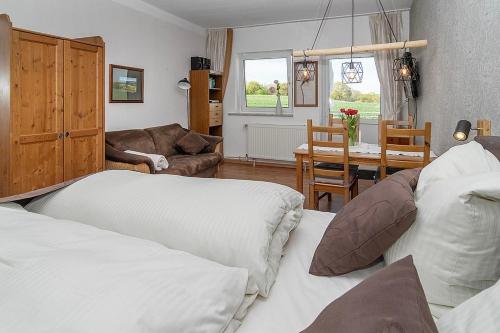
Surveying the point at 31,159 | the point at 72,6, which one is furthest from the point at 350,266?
the point at 72,6

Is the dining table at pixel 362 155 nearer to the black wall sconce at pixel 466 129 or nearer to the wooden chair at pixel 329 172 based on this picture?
the wooden chair at pixel 329 172

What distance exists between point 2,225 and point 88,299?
0.58 meters

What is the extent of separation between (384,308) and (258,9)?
5733 millimetres

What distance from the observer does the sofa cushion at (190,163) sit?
4.54 metres

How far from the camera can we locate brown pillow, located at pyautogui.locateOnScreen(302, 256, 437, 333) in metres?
0.59

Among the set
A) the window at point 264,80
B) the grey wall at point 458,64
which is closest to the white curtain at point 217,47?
the window at point 264,80

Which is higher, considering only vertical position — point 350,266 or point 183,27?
point 183,27

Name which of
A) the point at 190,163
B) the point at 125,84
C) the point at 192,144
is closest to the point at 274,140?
the point at 192,144

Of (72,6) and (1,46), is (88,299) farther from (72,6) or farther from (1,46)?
(72,6)

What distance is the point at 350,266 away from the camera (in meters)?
1.20

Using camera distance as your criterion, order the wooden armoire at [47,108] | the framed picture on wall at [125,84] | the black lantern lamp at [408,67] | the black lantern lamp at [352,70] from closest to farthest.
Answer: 1. the wooden armoire at [47,108]
2. the black lantern lamp at [352,70]
3. the black lantern lamp at [408,67]
4. the framed picture on wall at [125,84]

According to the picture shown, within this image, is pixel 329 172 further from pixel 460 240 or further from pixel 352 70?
pixel 460 240

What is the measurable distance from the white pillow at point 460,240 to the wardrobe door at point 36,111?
124 inches

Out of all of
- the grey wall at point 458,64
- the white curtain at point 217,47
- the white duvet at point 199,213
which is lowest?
the white duvet at point 199,213
